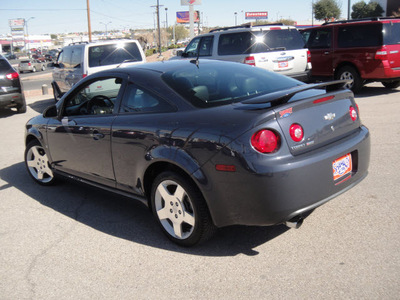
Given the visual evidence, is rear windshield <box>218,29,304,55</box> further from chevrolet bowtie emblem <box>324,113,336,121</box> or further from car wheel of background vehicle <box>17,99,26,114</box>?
chevrolet bowtie emblem <box>324,113,336,121</box>

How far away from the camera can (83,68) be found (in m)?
10.6

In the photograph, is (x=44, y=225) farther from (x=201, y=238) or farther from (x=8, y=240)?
(x=201, y=238)

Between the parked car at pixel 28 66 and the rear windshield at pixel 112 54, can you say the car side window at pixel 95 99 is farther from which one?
the parked car at pixel 28 66

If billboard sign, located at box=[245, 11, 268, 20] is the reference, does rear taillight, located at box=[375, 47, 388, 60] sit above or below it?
below

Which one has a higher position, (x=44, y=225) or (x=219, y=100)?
(x=219, y=100)

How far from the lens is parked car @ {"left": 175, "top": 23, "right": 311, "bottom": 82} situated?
10477mm

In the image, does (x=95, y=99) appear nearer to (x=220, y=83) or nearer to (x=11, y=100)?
(x=220, y=83)

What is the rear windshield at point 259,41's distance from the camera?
10.5m

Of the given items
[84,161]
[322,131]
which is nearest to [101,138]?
[84,161]

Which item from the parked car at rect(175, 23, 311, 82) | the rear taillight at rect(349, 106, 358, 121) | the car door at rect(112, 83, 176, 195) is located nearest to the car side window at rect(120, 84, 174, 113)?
the car door at rect(112, 83, 176, 195)

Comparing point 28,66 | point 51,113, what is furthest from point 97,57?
point 28,66

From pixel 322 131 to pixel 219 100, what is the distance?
0.90 m

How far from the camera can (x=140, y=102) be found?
13.0 feet

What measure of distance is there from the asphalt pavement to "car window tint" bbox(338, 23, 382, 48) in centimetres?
692
